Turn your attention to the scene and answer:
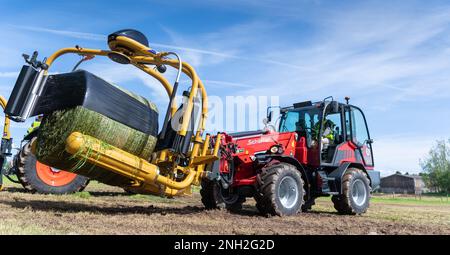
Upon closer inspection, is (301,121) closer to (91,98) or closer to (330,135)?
(330,135)

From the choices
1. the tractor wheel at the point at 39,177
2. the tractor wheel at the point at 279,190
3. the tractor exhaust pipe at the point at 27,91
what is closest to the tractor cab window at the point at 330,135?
the tractor wheel at the point at 279,190

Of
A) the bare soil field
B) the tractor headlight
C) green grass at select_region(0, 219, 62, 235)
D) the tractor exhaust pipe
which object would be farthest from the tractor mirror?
green grass at select_region(0, 219, 62, 235)

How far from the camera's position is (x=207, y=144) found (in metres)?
8.70

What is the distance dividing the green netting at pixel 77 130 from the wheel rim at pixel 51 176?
4711 millimetres

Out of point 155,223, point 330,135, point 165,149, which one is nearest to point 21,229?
point 155,223

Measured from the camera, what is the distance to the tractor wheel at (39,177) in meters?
11.6

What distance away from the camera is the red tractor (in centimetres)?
911

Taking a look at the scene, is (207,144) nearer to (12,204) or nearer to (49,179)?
(12,204)

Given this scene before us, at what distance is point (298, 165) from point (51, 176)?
268 inches

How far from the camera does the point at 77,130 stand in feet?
23.0
